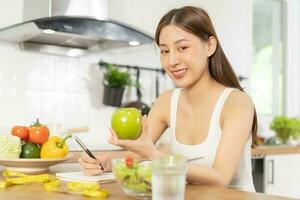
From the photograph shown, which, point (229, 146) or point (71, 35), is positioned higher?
point (71, 35)

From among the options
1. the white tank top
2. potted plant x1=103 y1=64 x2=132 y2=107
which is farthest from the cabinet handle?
the white tank top

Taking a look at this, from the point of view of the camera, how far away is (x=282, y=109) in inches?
182

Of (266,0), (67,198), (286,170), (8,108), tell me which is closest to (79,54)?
(8,108)

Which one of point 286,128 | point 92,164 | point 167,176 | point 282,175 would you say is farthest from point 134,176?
point 286,128

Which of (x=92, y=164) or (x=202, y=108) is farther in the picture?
(x=202, y=108)

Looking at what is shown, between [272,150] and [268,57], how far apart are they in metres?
1.59

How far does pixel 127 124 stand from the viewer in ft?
4.13

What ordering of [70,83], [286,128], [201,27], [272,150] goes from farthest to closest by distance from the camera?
[286,128]
[272,150]
[70,83]
[201,27]

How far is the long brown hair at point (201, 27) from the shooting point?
5.32 ft

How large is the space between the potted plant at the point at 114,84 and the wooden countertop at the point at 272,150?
39.0 inches

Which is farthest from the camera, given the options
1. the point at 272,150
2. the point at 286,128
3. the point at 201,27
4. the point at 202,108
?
the point at 286,128

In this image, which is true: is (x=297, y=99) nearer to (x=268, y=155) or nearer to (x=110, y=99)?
(x=268, y=155)

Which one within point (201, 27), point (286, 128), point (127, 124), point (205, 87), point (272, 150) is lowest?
point (272, 150)

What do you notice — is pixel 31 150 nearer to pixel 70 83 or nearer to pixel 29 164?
pixel 29 164
